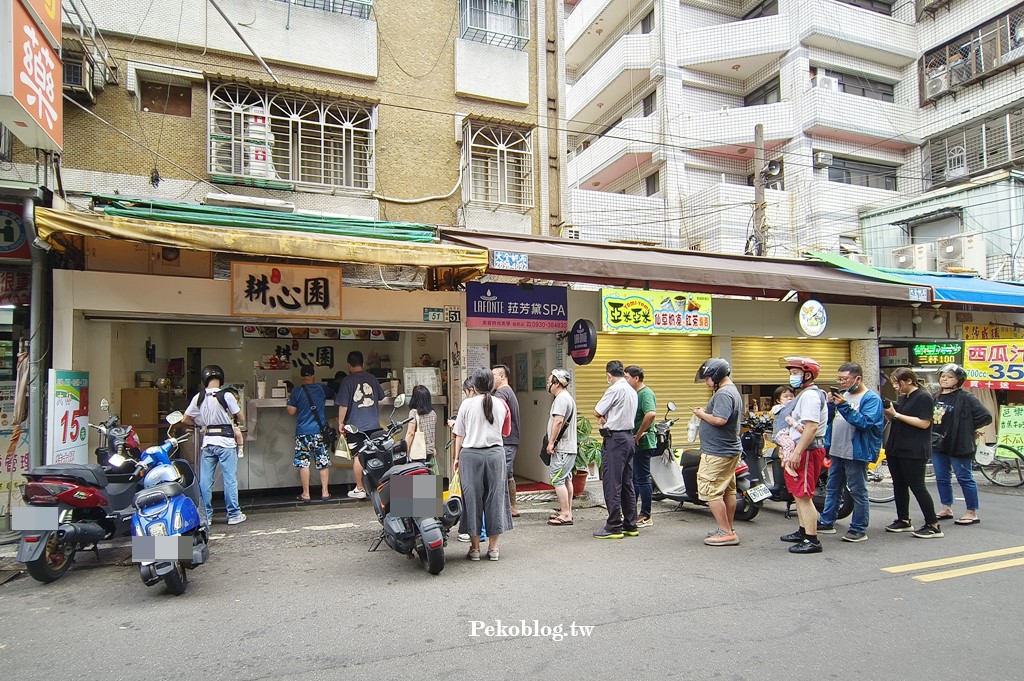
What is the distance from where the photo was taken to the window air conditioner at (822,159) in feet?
62.2

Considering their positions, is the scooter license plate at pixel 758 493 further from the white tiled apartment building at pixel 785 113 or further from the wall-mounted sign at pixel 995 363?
the white tiled apartment building at pixel 785 113

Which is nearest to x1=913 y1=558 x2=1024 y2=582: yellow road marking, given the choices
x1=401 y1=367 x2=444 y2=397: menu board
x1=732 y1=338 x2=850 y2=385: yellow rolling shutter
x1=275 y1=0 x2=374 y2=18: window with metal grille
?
x1=732 y1=338 x2=850 y2=385: yellow rolling shutter

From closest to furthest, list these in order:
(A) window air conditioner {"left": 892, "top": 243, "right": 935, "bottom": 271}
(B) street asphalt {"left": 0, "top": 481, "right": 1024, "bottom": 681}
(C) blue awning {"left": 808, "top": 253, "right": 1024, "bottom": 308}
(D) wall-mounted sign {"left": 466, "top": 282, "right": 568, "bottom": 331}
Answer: (B) street asphalt {"left": 0, "top": 481, "right": 1024, "bottom": 681}
(D) wall-mounted sign {"left": 466, "top": 282, "right": 568, "bottom": 331}
(C) blue awning {"left": 808, "top": 253, "right": 1024, "bottom": 308}
(A) window air conditioner {"left": 892, "top": 243, "right": 935, "bottom": 271}

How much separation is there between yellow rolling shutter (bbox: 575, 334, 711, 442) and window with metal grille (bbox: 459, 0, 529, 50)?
5.42 meters

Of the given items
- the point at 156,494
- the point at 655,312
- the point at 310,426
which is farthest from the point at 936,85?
the point at 156,494

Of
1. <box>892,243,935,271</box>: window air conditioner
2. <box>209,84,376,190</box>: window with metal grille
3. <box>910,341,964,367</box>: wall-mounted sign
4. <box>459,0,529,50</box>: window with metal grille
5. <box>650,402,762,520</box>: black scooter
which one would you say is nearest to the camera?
<box>650,402,762,520</box>: black scooter

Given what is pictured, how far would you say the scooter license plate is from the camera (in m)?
7.16

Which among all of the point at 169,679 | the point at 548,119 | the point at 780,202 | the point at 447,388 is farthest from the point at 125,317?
the point at 780,202

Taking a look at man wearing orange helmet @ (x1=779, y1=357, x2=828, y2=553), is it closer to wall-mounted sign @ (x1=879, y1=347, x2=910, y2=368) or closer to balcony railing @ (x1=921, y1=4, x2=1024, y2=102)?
wall-mounted sign @ (x1=879, y1=347, x2=910, y2=368)

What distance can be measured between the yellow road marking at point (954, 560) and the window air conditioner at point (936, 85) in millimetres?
19138

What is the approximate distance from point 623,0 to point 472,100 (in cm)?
1490

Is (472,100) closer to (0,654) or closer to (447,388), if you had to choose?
(447,388)

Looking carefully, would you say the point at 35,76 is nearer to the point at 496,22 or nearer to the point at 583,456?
the point at 496,22

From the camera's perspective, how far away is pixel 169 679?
3471 millimetres
